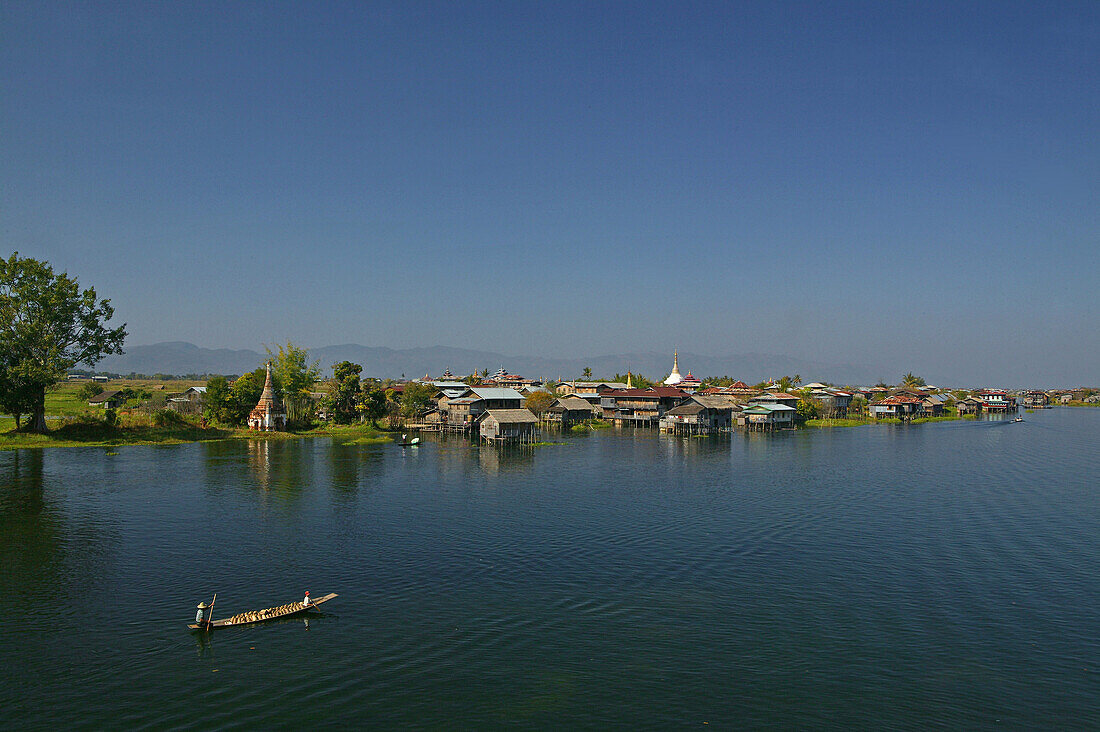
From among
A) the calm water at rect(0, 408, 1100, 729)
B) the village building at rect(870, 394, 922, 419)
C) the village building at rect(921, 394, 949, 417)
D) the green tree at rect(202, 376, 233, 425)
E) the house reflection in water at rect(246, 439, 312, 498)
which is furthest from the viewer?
the village building at rect(921, 394, 949, 417)

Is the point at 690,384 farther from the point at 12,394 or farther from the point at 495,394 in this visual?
the point at 12,394

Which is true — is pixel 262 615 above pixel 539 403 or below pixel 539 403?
below

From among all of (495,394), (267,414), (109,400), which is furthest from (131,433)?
(495,394)

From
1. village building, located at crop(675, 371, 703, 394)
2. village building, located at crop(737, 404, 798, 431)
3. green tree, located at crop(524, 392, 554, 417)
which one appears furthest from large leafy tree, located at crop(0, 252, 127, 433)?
village building, located at crop(675, 371, 703, 394)

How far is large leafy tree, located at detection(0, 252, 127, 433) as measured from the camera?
2415 inches

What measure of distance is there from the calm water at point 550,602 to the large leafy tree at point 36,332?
632 inches

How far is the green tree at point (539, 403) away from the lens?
362 ft

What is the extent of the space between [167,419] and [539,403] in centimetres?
5548

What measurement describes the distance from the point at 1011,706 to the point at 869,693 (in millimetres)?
3732

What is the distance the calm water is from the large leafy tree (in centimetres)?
1605

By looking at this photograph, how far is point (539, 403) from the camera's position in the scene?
11088cm

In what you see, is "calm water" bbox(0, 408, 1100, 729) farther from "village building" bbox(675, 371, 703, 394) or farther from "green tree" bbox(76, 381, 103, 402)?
"village building" bbox(675, 371, 703, 394)

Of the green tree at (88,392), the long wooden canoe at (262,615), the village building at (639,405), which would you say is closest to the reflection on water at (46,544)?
the long wooden canoe at (262,615)

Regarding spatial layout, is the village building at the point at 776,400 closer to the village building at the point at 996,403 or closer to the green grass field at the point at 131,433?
the green grass field at the point at 131,433
